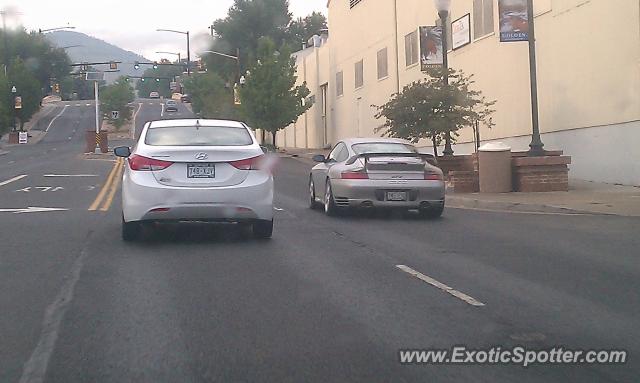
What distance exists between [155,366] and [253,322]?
1407 mm

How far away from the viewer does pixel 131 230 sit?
39.5ft

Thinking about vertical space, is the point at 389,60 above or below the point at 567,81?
above

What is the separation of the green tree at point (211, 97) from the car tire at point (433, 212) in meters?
45.3

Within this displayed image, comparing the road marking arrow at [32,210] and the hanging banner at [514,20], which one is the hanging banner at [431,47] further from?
the road marking arrow at [32,210]

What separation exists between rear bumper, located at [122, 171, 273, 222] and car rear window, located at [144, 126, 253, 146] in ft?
2.12

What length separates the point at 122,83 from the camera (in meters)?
94.8

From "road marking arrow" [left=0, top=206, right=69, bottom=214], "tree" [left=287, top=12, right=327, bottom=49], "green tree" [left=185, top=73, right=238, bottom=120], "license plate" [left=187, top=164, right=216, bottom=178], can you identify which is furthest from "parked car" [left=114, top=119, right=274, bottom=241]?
"tree" [left=287, top=12, right=327, bottom=49]

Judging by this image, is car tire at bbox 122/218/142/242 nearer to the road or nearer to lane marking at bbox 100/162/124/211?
the road

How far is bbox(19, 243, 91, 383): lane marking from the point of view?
5.80m

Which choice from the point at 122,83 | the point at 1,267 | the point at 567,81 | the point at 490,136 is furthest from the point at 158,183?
the point at 122,83

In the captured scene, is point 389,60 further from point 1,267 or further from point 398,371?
point 398,371

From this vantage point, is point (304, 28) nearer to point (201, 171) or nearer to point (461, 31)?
point (461, 31)

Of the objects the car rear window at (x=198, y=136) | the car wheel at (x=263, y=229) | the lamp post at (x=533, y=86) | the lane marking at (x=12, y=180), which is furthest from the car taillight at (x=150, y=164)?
the lane marking at (x=12, y=180)

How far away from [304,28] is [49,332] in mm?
96679
